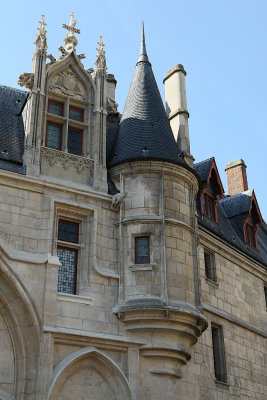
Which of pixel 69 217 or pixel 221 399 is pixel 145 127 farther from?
pixel 221 399

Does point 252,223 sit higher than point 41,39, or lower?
lower

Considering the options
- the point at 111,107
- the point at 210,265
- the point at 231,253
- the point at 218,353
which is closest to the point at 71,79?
the point at 111,107

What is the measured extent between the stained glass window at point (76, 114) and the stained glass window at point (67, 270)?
345 cm

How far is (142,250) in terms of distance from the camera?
506 inches

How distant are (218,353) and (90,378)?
425 cm

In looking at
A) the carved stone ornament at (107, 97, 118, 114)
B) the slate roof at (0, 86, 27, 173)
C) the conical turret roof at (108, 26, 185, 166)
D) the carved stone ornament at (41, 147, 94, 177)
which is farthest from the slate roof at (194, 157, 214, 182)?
the slate roof at (0, 86, 27, 173)

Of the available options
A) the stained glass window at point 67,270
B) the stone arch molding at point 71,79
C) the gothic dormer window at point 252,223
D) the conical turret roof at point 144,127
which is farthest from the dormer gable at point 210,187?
the stained glass window at point 67,270

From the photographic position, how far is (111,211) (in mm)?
13195

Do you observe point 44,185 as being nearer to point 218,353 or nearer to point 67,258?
point 67,258

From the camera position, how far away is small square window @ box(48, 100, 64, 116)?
Answer: 46.0 ft

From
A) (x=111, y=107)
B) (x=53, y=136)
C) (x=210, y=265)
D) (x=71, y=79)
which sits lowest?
(x=210, y=265)

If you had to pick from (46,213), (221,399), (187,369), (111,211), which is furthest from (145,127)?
(221,399)

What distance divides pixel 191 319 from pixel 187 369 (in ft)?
3.96

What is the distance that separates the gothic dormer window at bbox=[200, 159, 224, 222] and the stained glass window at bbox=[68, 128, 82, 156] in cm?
443
